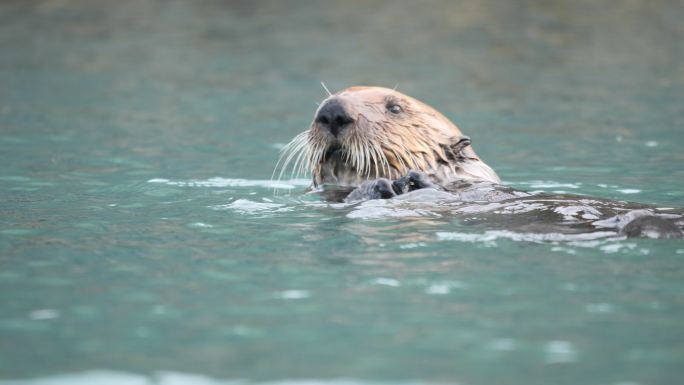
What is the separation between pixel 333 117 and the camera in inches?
247

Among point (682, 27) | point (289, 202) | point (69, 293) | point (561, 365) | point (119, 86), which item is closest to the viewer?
point (561, 365)

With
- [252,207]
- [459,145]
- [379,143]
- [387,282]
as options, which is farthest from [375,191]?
[387,282]

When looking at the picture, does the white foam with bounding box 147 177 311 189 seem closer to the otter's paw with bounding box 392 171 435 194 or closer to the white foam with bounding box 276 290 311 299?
the otter's paw with bounding box 392 171 435 194

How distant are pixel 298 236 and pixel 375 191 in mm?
860

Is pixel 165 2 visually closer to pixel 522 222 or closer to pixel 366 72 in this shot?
pixel 366 72

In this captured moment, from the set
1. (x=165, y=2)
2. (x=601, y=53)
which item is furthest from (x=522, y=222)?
(x=165, y=2)

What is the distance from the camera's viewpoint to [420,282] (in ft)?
14.5

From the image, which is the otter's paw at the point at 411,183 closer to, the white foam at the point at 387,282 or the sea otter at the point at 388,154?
the sea otter at the point at 388,154

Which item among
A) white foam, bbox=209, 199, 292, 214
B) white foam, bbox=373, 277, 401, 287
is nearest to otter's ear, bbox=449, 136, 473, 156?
white foam, bbox=209, 199, 292, 214

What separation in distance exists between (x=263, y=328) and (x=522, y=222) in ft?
6.57

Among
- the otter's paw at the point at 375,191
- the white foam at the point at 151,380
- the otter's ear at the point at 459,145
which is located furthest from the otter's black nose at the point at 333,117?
the white foam at the point at 151,380

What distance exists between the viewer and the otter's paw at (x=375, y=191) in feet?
19.8

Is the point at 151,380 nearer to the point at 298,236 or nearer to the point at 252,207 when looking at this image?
the point at 298,236

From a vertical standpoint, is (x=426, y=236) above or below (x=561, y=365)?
above
